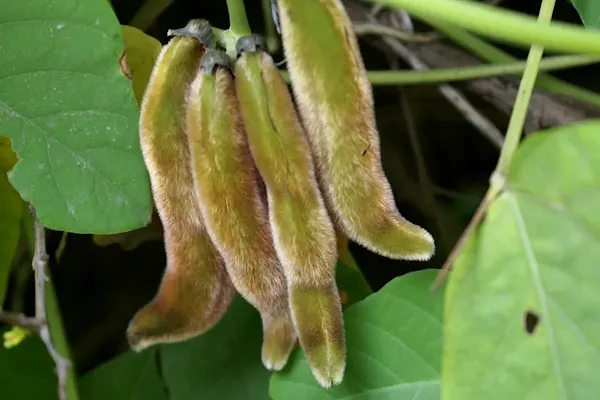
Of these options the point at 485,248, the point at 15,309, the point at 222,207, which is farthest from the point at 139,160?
the point at 15,309

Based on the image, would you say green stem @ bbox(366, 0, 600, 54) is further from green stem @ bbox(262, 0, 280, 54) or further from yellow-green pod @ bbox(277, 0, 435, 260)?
green stem @ bbox(262, 0, 280, 54)

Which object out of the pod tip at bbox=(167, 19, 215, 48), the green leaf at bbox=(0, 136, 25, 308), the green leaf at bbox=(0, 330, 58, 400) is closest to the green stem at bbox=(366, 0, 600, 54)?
the pod tip at bbox=(167, 19, 215, 48)

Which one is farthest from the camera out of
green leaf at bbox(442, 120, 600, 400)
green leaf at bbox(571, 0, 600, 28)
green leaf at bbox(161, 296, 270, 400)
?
green leaf at bbox(161, 296, 270, 400)

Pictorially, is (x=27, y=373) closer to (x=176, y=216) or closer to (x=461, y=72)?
(x=176, y=216)

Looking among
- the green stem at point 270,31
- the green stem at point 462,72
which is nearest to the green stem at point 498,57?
the green stem at point 462,72

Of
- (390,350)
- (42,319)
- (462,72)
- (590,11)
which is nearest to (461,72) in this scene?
(462,72)

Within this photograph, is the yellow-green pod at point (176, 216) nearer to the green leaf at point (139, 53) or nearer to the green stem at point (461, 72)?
the green leaf at point (139, 53)

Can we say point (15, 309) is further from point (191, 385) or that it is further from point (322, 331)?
point (322, 331)
